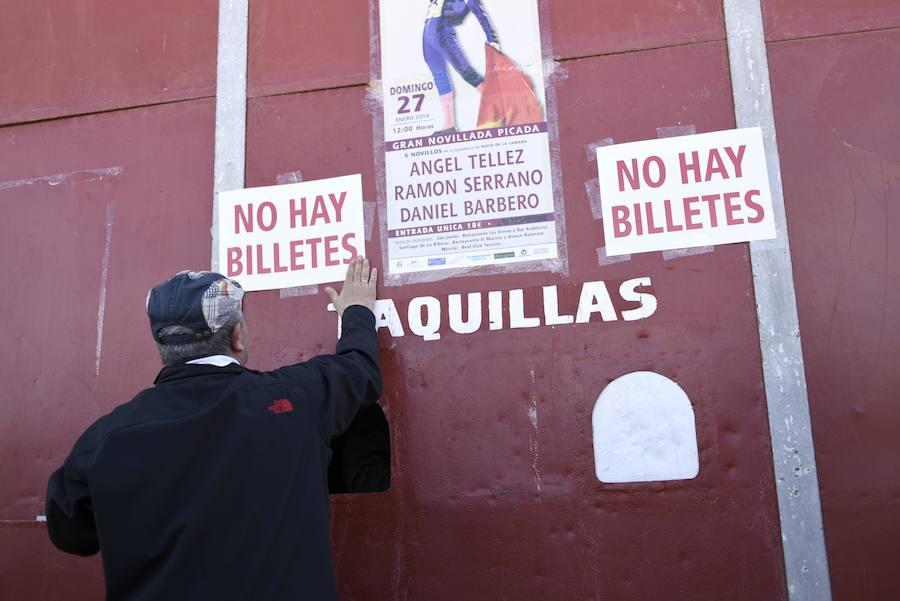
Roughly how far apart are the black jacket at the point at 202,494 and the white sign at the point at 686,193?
151cm

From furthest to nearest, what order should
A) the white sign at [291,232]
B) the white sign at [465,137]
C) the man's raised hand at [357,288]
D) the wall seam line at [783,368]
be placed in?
the white sign at [291,232], the white sign at [465,137], the man's raised hand at [357,288], the wall seam line at [783,368]

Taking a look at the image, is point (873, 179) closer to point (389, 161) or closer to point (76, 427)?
point (389, 161)

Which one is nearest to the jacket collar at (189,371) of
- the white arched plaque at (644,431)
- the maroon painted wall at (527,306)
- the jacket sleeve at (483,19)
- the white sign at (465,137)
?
the maroon painted wall at (527,306)

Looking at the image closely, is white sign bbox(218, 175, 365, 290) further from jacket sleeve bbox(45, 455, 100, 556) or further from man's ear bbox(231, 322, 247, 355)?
jacket sleeve bbox(45, 455, 100, 556)

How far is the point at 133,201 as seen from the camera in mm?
3312

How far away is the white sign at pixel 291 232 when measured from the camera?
3.10 metres

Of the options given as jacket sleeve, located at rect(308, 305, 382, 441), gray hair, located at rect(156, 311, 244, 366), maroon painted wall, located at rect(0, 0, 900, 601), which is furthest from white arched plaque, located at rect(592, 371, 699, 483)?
gray hair, located at rect(156, 311, 244, 366)

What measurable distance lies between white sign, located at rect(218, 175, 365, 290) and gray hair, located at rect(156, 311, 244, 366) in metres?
0.98

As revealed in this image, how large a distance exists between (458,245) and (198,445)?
4.71 ft

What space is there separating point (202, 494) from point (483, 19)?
2281mm

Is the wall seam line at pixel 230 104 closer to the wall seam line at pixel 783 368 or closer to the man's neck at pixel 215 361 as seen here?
the man's neck at pixel 215 361

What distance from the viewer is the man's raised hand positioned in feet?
9.37

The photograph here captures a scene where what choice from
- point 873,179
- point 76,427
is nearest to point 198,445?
point 76,427

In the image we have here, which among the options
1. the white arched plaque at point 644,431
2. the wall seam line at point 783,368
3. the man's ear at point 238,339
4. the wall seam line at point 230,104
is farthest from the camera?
the wall seam line at point 230,104
